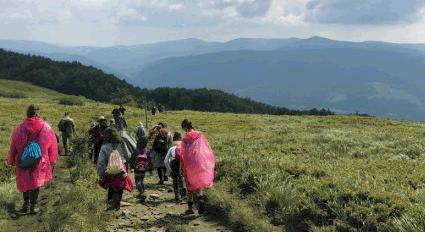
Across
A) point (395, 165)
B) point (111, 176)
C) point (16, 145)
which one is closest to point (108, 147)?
point (111, 176)

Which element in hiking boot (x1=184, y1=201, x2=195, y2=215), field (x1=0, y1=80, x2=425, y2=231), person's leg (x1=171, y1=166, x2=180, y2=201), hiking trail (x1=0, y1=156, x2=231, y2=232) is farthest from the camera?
person's leg (x1=171, y1=166, x2=180, y2=201)

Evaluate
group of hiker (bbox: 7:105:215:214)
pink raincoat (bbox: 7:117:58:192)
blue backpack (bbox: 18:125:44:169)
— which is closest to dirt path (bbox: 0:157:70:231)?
group of hiker (bbox: 7:105:215:214)

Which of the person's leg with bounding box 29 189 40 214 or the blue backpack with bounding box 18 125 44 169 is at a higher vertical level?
the blue backpack with bounding box 18 125 44 169

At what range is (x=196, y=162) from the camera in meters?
13.2

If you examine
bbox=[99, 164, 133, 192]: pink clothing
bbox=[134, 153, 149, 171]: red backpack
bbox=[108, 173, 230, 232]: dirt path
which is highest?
bbox=[134, 153, 149, 171]: red backpack

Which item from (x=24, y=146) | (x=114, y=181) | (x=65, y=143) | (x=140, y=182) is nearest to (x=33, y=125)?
(x=24, y=146)

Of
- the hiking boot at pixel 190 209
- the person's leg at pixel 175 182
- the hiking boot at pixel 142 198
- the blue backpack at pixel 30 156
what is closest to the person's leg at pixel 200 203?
the hiking boot at pixel 190 209

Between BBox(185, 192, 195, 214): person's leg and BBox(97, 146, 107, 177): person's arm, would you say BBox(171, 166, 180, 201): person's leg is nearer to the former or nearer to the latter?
BBox(185, 192, 195, 214): person's leg

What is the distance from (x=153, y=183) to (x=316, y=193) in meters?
7.25

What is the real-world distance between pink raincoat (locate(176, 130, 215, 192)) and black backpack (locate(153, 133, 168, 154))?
339 cm

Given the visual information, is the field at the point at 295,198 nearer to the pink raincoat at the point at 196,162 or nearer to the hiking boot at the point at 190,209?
the hiking boot at the point at 190,209

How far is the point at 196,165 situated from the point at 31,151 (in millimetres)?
4235

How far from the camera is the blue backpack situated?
12516mm

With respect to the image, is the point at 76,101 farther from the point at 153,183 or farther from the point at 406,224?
the point at 406,224
